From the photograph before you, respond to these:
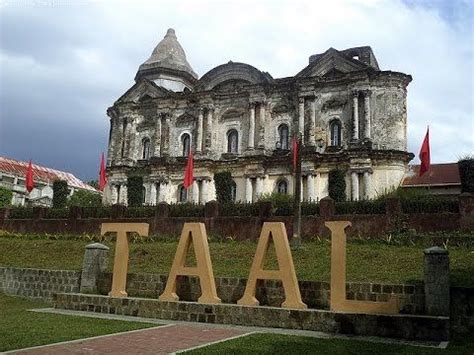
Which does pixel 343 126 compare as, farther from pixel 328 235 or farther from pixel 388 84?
pixel 328 235

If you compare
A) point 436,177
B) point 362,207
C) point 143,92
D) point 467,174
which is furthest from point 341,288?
point 143,92

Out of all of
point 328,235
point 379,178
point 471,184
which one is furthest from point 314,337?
point 379,178

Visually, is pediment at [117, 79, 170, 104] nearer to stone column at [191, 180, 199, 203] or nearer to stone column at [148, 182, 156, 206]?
stone column at [148, 182, 156, 206]

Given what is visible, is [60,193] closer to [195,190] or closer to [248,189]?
[195,190]

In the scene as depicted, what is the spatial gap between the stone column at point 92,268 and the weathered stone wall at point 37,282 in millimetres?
359

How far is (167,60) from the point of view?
1635 inches

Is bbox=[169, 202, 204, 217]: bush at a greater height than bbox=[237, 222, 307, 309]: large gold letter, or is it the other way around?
bbox=[169, 202, 204, 217]: bush

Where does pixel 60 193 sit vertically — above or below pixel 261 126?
below

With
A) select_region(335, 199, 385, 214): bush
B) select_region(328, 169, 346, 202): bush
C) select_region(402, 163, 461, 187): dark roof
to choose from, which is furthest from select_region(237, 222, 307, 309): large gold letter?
select_region(402, 163, 461, 187): dark roof

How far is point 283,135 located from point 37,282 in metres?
21.1

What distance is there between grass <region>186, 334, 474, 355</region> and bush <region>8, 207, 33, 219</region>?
23544 mm

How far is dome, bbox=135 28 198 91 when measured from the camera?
4078 centimetres

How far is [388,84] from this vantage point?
30.3 meters

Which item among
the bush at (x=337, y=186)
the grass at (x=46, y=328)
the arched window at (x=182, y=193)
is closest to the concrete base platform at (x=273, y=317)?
the grass at (x=46, y=328)
